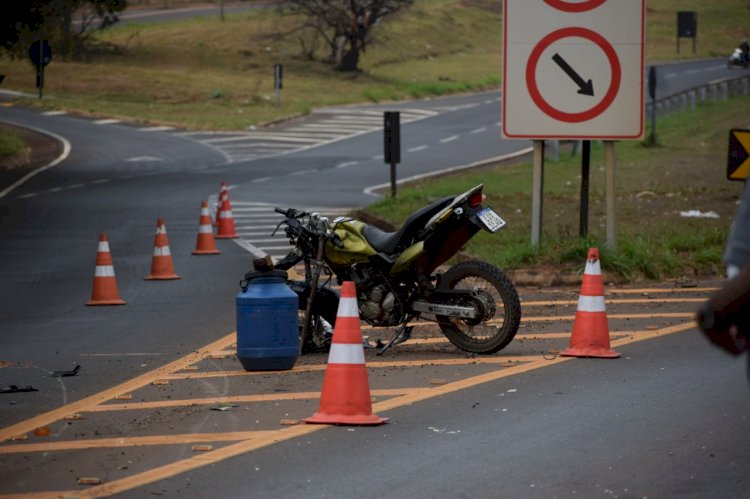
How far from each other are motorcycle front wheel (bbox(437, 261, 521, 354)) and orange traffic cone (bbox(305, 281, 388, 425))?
2558mm

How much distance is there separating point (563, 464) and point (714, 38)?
89.1m

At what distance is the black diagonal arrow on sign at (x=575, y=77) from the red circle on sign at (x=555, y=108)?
0.17 meters

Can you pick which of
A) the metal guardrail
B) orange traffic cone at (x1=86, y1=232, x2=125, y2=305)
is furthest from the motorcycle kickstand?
the metal guardrail

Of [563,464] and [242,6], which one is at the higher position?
[242,6]

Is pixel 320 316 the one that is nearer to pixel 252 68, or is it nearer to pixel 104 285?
pixel 104 285

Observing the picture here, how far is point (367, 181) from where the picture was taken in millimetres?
33406

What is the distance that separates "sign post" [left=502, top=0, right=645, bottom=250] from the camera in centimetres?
1655

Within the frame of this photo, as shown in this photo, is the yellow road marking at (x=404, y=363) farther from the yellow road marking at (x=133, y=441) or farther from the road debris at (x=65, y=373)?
the yellow road marking at (x=133, y=441)

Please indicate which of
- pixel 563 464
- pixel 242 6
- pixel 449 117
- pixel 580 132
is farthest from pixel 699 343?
pixel 242 6

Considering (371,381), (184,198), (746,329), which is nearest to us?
(746,329)

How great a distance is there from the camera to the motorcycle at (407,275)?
11.2 metres

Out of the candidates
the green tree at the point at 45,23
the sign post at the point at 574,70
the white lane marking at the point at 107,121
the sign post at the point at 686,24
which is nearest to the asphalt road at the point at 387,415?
the sign post at the point at 574,70

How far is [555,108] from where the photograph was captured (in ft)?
55.2

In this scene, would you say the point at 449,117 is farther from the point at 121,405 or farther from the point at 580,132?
the point at 121,405
